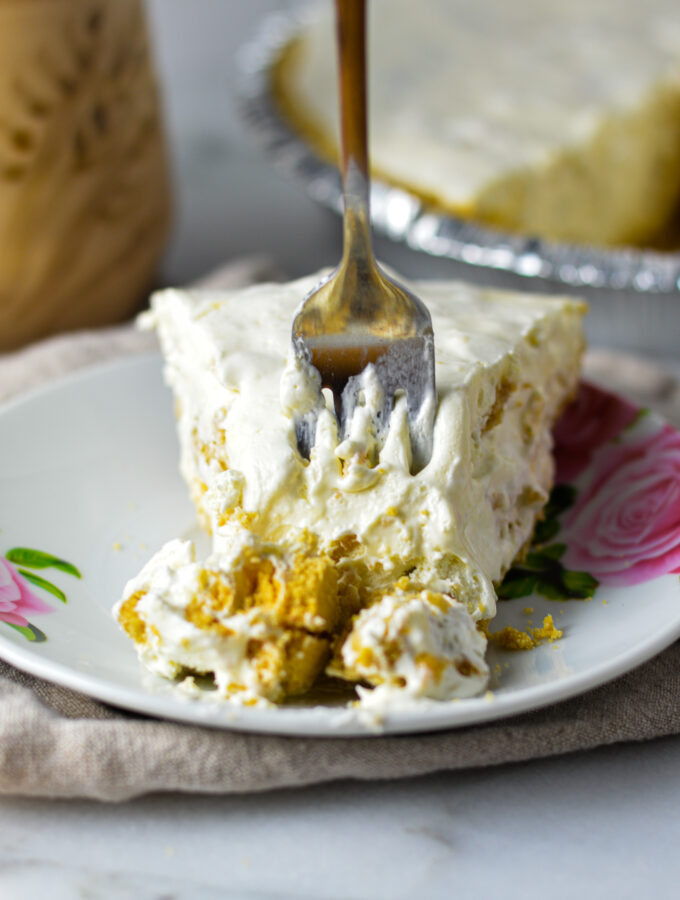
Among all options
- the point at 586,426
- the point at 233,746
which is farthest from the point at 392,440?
the point at 586,426

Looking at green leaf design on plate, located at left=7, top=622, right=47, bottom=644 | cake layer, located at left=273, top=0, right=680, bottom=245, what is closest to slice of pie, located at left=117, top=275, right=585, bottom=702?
green leaf design on plate, located at left=7, top=622, right=47, bottom=644

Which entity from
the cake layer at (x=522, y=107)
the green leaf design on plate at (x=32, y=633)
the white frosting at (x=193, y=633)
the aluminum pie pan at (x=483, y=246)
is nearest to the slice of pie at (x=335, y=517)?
the white frosting at (x=193, y=633)

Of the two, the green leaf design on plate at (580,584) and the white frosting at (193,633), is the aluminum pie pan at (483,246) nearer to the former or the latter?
the green leaf design on plate at (580,584)

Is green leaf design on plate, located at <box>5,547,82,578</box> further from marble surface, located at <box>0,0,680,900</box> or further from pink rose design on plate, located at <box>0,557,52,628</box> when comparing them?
marble surface, located at <box>0,0,680,900</box>

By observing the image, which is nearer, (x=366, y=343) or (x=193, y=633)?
(x=193, y=633)

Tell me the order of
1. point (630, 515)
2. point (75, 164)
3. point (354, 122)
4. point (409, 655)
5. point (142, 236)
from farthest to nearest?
1. point (142, 236)
2. point (75, 164)
3. point (630, 515)
4. point (354, 122)
5. point (409, 655)

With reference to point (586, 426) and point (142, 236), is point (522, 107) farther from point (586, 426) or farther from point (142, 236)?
point (586, 426)

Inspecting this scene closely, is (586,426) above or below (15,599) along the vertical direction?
below
